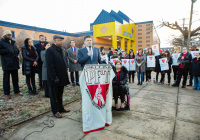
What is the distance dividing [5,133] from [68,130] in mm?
1209

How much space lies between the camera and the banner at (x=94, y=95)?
2535mm

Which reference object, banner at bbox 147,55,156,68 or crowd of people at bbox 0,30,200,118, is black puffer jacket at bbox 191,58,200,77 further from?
banner at bbox 147,55,156,68

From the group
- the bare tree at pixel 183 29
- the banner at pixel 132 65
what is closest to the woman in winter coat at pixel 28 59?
the banner at pixel 132 65

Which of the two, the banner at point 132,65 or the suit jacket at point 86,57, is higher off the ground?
the suit jacket at point 86,57

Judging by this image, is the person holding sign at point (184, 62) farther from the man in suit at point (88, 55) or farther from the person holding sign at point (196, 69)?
the man in suit at point (88, 55)

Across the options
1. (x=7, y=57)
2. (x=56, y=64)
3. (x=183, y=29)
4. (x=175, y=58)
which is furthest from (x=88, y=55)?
(x=183, y=29)

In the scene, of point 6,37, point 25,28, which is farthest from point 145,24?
point 6,37

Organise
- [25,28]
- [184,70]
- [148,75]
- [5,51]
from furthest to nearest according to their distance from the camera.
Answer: [25,28], [148,75], [184,70], [5,51]

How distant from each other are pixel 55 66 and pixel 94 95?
1.20 m

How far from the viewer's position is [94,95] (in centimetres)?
260

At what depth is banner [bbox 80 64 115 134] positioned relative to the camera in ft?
8.32

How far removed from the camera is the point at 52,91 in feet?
10.2

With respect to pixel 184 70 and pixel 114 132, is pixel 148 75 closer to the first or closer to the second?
pixel 184 70

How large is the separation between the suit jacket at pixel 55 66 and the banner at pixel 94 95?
2.66 ft
